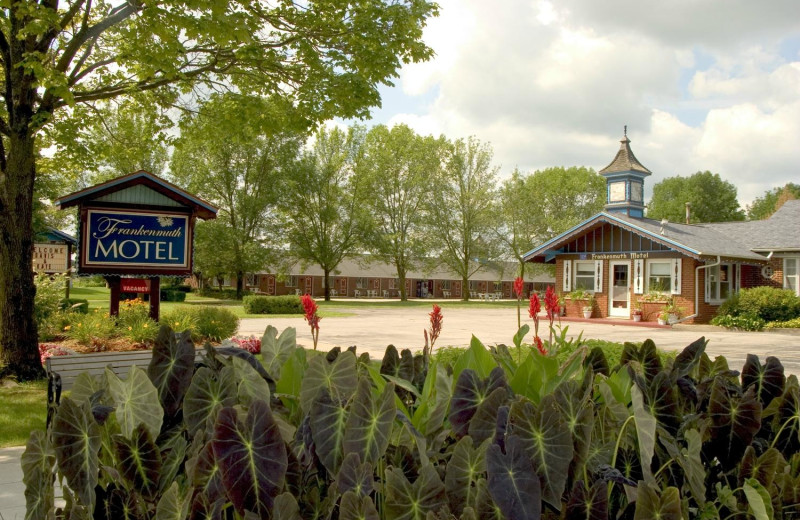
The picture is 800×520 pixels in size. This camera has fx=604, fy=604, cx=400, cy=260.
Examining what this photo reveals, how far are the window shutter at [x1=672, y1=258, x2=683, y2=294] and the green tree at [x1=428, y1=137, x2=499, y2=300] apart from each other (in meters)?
26.9

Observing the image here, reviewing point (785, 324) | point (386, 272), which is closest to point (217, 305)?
point (785, 324)

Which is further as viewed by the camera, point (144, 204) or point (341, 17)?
point (144, 204)

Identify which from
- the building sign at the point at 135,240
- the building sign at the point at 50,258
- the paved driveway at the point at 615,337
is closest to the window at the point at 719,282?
the paved driveway at the point at 615,337

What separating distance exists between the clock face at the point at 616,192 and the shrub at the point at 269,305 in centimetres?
1621

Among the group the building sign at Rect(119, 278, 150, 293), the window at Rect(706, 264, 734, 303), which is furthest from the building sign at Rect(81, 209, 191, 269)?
the window at Rect(706, 264, 734, 303)

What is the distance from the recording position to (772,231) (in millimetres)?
28203

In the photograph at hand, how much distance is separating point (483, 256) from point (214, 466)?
5164 centimetres

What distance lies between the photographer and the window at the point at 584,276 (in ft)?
91.2

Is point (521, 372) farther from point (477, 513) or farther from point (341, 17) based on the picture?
point (341, 17)

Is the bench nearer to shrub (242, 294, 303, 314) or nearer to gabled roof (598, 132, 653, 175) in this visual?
shrub (242, 294, 303, 314)

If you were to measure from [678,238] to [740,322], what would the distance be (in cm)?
424

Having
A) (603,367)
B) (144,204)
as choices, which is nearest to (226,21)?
(144,204)

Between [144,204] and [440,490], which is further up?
[144,204]

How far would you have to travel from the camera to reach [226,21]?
24.6 feet
